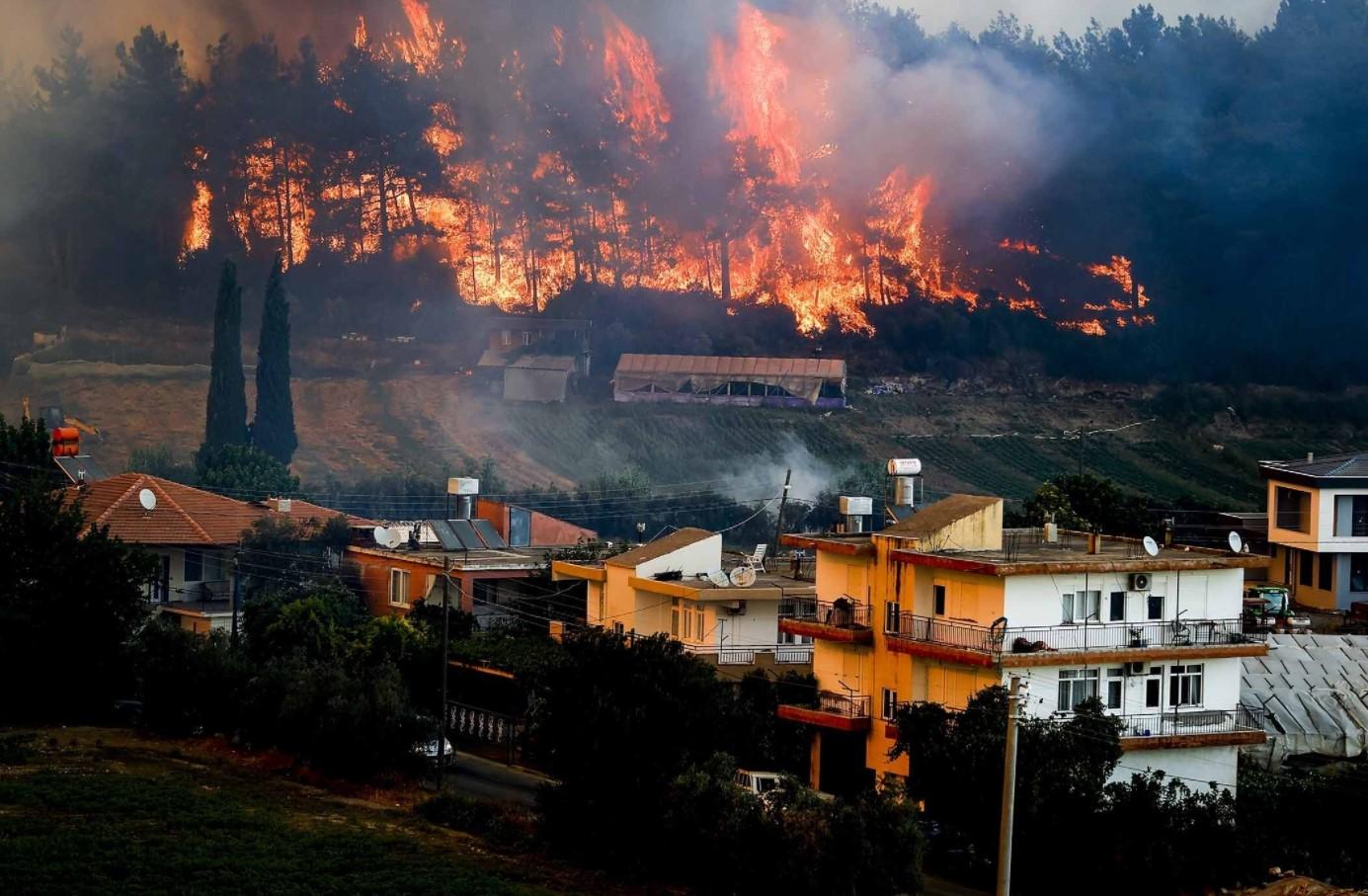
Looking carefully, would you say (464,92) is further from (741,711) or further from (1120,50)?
(741,711)

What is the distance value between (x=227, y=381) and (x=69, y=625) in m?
39.3

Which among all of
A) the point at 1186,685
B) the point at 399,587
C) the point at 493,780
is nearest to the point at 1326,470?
the point at 1186,685

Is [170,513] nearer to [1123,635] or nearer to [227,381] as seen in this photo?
[227,381]

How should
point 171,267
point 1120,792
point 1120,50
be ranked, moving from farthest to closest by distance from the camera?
point 1120,50 < point 171,267 < point 1120,792

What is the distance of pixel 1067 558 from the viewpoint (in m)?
42.7

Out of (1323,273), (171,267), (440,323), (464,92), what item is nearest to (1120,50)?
(1323,273)

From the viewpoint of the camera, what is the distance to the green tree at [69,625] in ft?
169

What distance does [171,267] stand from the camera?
407ft

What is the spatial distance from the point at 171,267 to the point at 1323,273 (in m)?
65.9

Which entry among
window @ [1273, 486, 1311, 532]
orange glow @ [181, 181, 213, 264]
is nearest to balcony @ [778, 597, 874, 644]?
window @ [1273, 486, 1311, 532]

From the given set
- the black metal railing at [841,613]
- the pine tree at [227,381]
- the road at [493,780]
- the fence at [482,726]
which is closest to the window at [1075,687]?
the black metal railing at [841,613]

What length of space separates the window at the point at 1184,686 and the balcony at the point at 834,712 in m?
5.98

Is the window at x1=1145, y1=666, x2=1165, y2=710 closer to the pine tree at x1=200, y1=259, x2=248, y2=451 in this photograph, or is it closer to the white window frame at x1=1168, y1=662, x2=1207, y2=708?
the white window frame at x1=1168, y1=662, x2=1207, y2=708

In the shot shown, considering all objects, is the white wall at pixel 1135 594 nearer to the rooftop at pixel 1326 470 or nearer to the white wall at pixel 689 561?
the white wall at pixel 689 561
